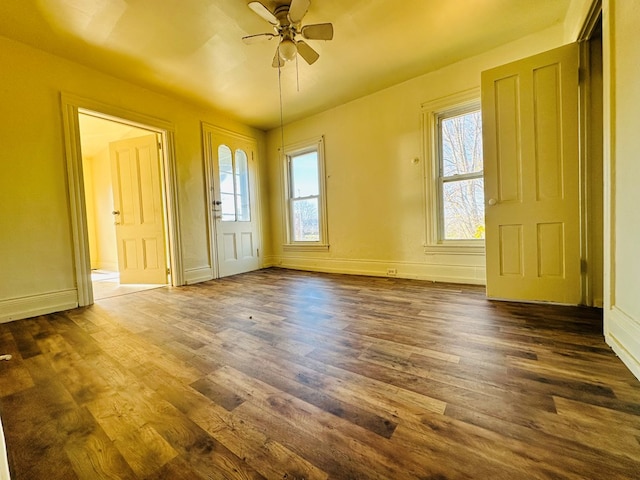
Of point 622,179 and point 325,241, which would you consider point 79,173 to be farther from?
point 622,179

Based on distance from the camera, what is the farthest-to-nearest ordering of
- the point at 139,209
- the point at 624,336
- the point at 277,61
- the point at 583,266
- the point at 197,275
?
the point at 197,275 < the point at 139,209 < the point at 277,61 < the point at 583,266 < the point at 624,336

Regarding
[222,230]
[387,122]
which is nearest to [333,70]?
[387,122]

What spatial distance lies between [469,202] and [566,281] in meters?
1.26

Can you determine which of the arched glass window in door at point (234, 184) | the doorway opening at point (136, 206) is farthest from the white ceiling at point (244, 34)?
the arched glass window in door at point (234, 184)

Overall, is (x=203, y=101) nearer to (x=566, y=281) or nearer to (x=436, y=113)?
(x=436, y=113)

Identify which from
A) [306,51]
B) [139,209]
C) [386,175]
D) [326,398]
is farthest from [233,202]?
[326,398]

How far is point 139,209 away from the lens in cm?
383

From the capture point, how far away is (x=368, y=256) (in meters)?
3.95

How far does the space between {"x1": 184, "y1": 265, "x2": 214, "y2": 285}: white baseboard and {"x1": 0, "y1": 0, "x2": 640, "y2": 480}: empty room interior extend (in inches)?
1.2

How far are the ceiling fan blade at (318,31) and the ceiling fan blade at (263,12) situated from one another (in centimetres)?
24

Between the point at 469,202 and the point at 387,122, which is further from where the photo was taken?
the point at 387,122

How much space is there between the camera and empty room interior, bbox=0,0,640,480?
97cm

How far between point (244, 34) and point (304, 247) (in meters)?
3.08

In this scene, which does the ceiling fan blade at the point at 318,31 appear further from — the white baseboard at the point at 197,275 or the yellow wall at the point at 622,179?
the white baseboard at the point at 197,275
